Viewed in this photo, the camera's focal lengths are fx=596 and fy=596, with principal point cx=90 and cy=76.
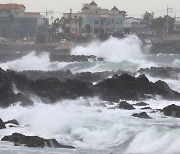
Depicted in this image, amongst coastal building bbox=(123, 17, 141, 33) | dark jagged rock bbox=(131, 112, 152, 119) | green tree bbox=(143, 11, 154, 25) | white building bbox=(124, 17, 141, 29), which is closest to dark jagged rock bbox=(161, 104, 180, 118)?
dark jagged rock bbox=(131, 112, 152, 119)

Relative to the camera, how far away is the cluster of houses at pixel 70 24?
277 ft

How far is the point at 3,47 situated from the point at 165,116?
179 feet

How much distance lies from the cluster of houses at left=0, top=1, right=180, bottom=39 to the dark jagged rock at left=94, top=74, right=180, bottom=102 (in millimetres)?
55601

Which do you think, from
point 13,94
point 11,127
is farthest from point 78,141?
point 13,94

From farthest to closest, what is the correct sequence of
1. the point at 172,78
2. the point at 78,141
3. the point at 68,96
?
the point at 172,78 → the point at 68,96 → the point at 78,141

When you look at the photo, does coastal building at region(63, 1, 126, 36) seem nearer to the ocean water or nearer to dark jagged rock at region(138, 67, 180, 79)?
dark jagged rock at region(138, 67, 180, 79)

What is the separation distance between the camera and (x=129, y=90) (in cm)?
2616

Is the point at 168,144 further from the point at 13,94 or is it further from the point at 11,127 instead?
the point at 13,94

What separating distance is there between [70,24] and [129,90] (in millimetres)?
63577

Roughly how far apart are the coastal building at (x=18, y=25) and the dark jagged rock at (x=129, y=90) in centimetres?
5773

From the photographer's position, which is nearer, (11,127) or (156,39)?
(11,127)

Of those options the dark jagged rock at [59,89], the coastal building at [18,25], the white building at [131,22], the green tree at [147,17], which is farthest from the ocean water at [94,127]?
the green tree at [147,17]

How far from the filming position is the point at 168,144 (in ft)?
50.0

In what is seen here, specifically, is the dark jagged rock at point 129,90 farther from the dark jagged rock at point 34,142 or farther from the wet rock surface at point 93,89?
the dark jagged rock at point 34,142
